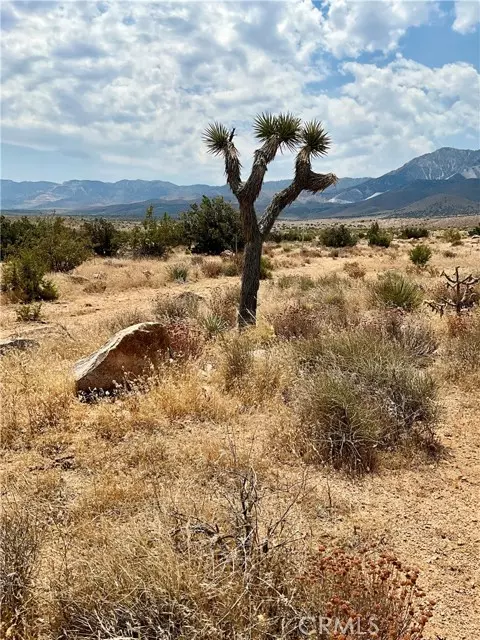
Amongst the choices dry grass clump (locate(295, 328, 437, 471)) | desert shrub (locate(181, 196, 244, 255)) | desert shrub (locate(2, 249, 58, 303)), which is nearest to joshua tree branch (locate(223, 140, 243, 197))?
dry grass clump (locate(295, 328, 437, 471))

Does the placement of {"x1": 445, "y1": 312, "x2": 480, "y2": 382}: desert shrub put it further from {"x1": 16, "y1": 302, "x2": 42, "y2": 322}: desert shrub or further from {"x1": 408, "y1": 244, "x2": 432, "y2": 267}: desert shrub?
{"x1": 408, "y1": 244, "x2": 432, "y2": 267}: desert shrub

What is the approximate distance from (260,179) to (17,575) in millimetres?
8960

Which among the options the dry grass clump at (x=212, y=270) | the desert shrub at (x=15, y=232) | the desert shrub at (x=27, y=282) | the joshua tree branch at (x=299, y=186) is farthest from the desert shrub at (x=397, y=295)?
the desert shrub at (x=15, y=232)

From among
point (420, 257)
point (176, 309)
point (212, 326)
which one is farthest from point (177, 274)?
point (420, 257)

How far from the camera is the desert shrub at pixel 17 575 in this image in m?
2.59

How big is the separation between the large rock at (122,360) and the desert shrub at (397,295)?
5.61 metres

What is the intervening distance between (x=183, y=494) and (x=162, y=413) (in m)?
1.65

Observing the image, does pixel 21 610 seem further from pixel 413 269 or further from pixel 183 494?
pixel 413 269

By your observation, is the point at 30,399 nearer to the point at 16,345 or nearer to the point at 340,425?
the point at 16,345

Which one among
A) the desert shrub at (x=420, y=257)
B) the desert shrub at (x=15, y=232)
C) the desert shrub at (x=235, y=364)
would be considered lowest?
the desert shrub at (x=235, y=364)

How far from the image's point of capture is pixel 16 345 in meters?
7.76

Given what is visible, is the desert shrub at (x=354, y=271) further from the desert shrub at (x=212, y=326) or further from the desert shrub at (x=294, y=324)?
the desert shrub at (x=212, y=326)

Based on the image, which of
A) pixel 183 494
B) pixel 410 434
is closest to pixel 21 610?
pixel 183 494

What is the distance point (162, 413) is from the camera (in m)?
5.32
